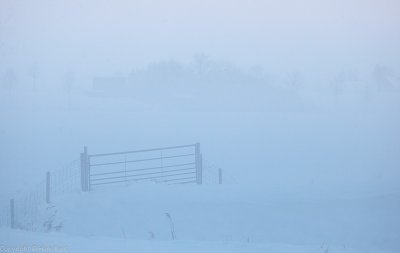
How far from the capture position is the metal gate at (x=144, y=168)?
11477 millimetres

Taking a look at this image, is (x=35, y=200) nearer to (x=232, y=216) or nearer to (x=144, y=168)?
(x=232, y=216)

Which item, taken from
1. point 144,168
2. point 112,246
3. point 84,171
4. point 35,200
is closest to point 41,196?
point 35,200

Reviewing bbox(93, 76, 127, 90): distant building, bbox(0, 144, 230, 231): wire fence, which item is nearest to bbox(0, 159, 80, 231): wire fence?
bbox(0, 144, 230, 231): wire fence

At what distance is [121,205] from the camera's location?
29.2ft

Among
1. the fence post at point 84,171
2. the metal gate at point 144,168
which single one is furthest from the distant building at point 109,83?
the fence post at point 84,171

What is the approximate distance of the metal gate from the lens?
1148 centimetres

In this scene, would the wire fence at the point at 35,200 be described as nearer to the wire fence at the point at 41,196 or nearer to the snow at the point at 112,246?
the wire fence at the point at 41,196

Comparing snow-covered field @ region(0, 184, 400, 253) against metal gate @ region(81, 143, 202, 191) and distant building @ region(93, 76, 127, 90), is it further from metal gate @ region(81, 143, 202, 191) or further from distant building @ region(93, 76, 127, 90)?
distant building @ region(93, 76, 127, 90)

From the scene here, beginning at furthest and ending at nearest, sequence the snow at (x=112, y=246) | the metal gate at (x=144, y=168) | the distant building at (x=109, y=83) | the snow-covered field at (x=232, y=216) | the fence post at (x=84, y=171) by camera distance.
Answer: the distant building at (x=109, y=83) < the metal gate at (x=144, y=168) < the fence post at (x=84, y=171) < the snow-covered field at (x=232, y=216) < the snow at (x=112, y=246)

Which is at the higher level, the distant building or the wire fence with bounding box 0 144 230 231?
the distant building

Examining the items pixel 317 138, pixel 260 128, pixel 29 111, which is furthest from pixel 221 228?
pixel 29 111

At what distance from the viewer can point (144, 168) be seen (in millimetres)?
16484

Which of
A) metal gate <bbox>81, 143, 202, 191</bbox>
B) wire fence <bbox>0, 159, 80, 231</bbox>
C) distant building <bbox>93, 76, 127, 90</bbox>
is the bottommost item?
wire fence <bbox>0, 159, 80, 231</bbox>

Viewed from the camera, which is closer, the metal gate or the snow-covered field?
the snow-covered field
